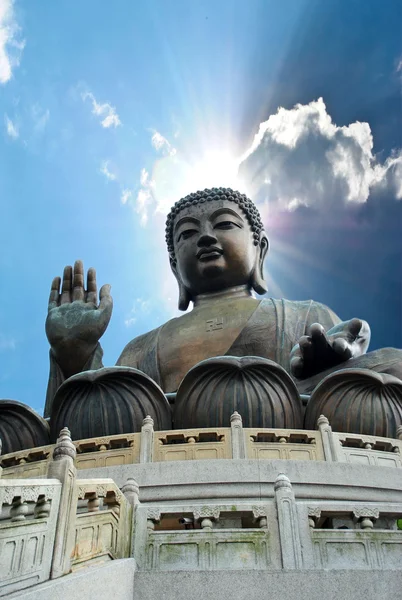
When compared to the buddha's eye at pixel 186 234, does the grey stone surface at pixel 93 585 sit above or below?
below

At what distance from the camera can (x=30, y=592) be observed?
8.30 ft

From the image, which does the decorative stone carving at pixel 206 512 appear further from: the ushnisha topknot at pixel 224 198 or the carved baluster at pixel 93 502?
the ushnisha topknot at pixel 224 198

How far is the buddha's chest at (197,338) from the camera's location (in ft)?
30.3

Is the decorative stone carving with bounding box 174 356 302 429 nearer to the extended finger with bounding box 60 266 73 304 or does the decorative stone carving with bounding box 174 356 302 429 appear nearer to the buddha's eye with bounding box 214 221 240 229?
the extended finger with bounding box 60 266 73 304

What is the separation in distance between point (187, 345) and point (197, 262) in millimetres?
1531

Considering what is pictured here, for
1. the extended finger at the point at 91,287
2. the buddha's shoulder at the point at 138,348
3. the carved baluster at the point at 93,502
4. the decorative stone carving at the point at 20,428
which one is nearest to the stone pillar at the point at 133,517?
the carved baluster at the point at 93,502

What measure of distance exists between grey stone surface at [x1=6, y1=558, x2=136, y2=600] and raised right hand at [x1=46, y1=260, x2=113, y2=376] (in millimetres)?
5125

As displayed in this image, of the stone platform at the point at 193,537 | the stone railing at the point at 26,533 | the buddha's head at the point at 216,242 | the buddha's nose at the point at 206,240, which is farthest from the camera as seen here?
the buddha's head at the point at 216,242

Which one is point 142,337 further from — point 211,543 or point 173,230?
point 211,543

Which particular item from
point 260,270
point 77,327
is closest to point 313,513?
point 77,327

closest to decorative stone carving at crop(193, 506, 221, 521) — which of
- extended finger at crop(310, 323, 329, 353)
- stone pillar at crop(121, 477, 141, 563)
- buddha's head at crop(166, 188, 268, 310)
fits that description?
stone pillar at crop(121, 477, 141, 563)

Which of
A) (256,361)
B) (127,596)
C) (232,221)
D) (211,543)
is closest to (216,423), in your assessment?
(256,361)

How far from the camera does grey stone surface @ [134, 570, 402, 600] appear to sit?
134 inches

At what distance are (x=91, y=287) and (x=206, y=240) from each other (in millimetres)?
2079
